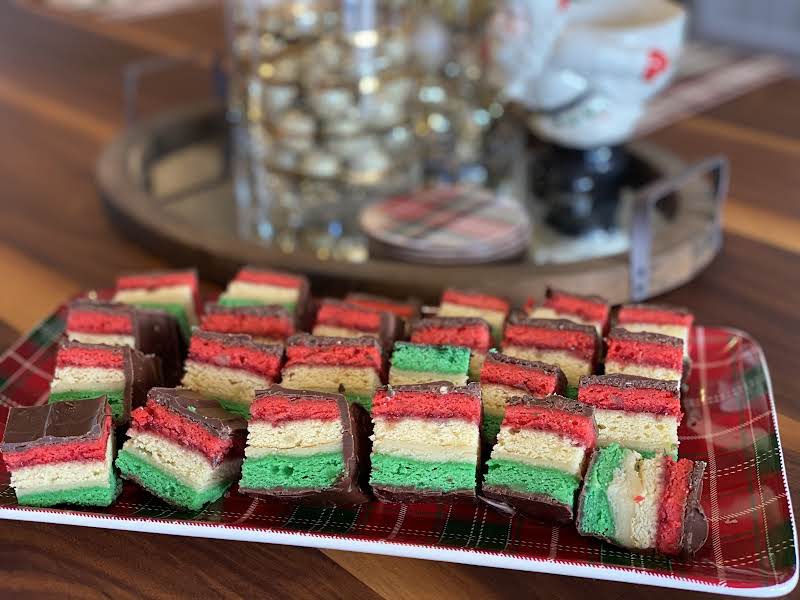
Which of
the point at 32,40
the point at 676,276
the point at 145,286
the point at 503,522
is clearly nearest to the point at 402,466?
the point at 503,522

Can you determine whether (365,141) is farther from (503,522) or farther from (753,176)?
(503,522)

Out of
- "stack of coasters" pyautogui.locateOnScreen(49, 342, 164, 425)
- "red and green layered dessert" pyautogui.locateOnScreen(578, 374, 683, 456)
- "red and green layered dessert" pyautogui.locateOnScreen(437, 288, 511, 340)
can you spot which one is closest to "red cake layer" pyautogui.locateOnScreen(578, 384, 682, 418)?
"red and green layered dessert" pyautogui.locateOnScreen(578, 374, 683, 456)

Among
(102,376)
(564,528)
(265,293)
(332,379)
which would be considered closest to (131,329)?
(102,376)

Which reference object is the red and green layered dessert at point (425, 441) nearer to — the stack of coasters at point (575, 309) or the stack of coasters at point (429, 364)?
the stack of coasters at point (429, 364)

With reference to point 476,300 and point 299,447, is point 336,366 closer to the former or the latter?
point 299,447

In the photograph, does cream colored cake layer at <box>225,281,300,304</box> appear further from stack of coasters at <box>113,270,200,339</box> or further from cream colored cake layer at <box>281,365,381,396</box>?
cream colored cake layer at <box>281,365,381,396</box>
